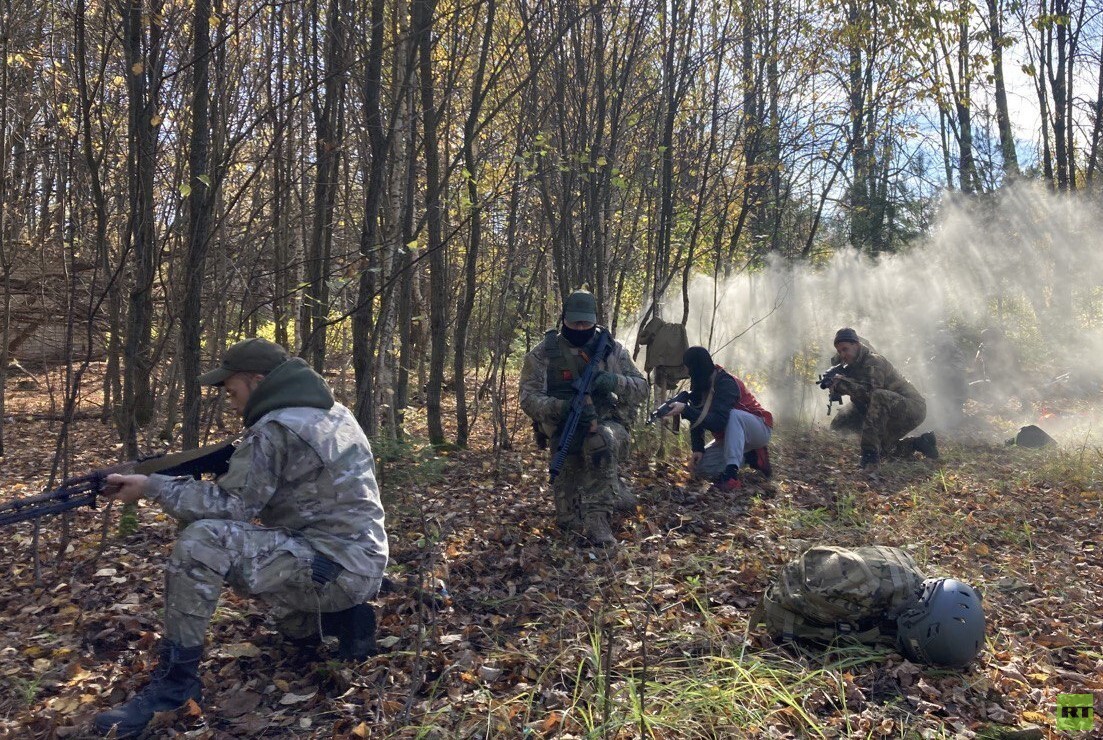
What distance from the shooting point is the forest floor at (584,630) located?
322cm

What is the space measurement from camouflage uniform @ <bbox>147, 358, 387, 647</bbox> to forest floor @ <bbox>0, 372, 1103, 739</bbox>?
33cm

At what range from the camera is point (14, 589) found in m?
4.62

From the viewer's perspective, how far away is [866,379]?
30.8 feet

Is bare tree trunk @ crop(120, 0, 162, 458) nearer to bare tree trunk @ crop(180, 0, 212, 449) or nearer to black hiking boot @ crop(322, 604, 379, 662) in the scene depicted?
bare tree trunk @ crop(180, 0, 212, 449)

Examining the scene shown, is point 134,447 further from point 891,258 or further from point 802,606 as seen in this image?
point 891,258

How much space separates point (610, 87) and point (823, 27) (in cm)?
309

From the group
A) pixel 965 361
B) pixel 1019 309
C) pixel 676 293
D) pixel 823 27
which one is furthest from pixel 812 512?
pixel 1019 309

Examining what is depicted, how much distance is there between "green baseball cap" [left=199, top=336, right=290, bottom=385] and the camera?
3.64 meters

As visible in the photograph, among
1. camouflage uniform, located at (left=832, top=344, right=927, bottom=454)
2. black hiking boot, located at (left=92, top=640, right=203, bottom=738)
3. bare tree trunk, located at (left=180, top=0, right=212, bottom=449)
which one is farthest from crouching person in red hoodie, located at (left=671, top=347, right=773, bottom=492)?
black hiking boot, located at (left=92, top=640, right=203, bottom=738)

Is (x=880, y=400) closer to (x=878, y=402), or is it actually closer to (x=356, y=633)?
(x=878, y=402)

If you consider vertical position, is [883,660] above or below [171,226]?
below

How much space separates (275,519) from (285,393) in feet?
1.90

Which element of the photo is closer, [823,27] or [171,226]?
[171,226]

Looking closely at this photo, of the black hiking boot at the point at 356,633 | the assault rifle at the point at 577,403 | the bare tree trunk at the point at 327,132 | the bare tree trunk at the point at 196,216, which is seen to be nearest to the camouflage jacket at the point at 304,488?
the black hiking boot at the point at 356,633
